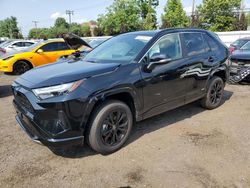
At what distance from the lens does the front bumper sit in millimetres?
3150

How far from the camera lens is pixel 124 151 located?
3.85 m

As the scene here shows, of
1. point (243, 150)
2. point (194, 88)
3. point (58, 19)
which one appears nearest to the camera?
point (243, 150)

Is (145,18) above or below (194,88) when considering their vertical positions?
above

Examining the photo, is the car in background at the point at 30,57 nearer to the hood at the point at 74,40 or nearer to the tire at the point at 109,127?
the hood at the point at 74,40

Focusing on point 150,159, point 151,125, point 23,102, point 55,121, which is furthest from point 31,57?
point 150,159

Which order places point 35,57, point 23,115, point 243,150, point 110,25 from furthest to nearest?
point 110,25 → point 35,57 → point 243,150 → point 23,115

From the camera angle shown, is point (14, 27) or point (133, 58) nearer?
point (133, 58)

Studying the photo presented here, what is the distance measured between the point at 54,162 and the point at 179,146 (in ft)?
6.27

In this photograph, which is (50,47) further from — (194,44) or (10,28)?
(10,28)

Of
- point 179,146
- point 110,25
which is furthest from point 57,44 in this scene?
point 110,25

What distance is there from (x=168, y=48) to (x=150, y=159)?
198 centimetres

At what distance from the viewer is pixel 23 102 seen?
11.5 feet

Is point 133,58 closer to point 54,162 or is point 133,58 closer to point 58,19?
point 54,162

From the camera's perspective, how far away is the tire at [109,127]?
137 inches
